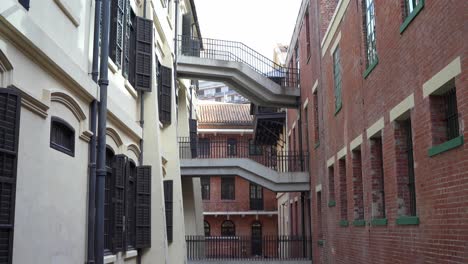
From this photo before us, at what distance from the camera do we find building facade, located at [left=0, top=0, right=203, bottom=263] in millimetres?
6285

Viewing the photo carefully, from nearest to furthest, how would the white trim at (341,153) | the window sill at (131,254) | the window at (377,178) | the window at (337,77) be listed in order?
1. the window sill at (131,254)
2. the window at (377,178)
3. the white trim at (341,153)
4. the window at (337,77)

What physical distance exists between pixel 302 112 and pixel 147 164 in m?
10.8

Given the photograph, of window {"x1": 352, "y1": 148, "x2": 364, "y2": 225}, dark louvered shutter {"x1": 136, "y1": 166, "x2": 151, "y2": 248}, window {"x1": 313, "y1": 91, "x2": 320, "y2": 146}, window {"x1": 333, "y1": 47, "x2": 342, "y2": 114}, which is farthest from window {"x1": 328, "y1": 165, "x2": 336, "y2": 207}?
dark louvered shutter {"x1": 136, "y1": 166, "x2": 151, "y2": 248}

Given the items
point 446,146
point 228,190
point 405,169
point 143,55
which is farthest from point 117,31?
point 228,190

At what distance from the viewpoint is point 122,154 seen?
Answer: 1152 cm

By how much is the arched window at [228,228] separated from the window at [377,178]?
30417 millimetres

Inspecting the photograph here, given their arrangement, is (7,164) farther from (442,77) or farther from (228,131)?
(228,131)

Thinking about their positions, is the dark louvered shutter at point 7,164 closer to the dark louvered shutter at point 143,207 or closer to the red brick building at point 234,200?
the dark louvered shutter at point 143,207

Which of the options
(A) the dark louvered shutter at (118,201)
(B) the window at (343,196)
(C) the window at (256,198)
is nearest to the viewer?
(A) the dark louvered shutter at (118,201)

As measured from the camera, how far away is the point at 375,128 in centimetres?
1202

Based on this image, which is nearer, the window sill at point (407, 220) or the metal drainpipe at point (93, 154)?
the metal drainpipe at point (93, 154)

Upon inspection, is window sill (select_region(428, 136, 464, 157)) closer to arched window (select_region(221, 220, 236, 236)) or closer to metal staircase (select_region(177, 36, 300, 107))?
metal staircase (select_region(177, 36, 300, 107))

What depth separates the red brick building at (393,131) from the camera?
7895mm

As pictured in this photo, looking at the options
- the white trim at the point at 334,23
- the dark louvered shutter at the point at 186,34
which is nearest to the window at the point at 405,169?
the white trim at the point at 334,23
